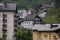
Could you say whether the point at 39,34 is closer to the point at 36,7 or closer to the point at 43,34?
the point at 43,34

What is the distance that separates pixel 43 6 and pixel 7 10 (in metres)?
39.0

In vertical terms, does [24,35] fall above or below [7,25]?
below

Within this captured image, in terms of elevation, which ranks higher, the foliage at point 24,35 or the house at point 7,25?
the house at point 7,25

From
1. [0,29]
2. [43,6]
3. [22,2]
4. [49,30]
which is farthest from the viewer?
[22,2]

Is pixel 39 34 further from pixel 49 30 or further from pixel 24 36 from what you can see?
pixel 24 36

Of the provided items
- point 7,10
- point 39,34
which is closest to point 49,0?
point 7,10

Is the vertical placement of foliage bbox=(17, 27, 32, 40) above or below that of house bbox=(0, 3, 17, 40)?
below

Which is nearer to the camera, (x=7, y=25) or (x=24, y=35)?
(x=7, y=25)

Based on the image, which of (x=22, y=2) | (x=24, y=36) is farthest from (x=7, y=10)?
(x=22, y=2)

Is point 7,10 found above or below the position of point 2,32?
above

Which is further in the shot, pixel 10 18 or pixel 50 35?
pixel 10 18

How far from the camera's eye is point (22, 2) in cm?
9050

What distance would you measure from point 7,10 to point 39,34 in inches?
563

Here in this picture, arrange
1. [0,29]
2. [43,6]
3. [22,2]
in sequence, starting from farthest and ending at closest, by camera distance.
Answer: [22,2] → [43,6] → [0,29]
